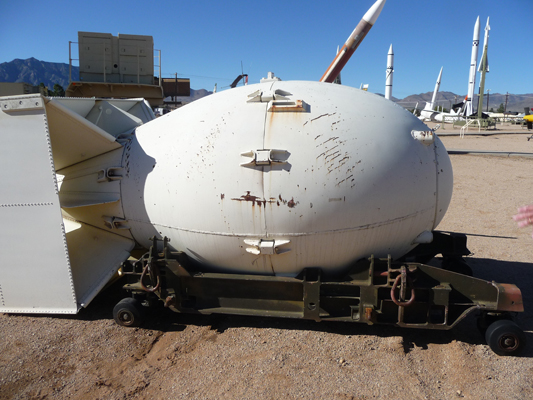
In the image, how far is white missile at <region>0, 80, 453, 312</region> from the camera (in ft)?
9.50

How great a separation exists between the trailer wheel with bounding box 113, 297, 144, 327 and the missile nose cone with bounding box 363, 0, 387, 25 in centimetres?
934

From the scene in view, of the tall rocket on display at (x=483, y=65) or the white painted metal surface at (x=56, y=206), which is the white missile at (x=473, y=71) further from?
→ the white painted metal surface at (x=56, y=206)

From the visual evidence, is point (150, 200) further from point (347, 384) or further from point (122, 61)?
point (122, 61)

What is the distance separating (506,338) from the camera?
2973mm

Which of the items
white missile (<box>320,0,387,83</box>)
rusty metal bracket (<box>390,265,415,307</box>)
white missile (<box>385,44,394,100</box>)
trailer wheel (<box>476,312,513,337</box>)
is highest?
white missile (<box>385,44,394,100</box>)

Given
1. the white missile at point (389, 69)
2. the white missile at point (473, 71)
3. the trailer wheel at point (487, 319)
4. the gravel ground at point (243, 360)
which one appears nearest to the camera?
the gravel ground at point (243, 360)

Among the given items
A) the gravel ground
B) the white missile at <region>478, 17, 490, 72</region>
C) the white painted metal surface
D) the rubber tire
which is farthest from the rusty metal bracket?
the white missile at <region>478, 17, 490, 72</region>

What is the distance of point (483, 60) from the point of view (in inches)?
1297

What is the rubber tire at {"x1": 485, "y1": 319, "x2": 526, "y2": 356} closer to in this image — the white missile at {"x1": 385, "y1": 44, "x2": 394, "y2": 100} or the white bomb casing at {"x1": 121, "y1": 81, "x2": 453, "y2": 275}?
the white bomb casing at {"x1": 121, "y1": 81, "x2": 453, "y2": 275}

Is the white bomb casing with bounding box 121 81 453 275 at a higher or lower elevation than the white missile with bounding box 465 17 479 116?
lower

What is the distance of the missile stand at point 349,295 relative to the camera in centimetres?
298

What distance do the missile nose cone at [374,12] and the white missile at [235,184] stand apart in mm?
7608

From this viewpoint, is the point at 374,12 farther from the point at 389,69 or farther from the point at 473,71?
the point at 473,71

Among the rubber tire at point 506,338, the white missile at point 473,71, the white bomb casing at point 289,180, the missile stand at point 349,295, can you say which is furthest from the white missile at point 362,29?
the white missile at point 473,71
